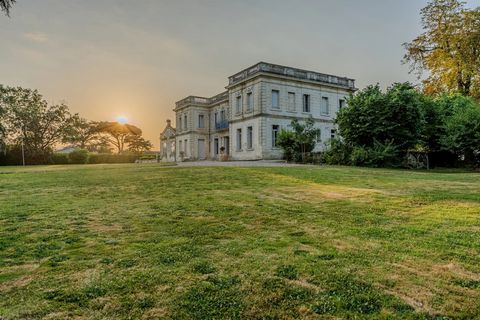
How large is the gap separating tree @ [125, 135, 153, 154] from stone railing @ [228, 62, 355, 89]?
3085 cm

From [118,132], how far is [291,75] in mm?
34447

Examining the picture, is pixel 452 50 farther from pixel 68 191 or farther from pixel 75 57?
pixel 68 191

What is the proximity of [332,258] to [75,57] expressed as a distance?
1474cm

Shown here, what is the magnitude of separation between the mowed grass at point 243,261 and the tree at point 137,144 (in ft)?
168

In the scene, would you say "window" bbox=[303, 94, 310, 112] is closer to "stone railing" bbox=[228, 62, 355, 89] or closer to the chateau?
the chateau

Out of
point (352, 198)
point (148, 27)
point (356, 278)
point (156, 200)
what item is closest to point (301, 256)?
point (356, 278)

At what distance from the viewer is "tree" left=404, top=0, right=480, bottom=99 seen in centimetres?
2253

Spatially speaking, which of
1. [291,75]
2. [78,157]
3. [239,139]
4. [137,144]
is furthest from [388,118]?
[137,144]

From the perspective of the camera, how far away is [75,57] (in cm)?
1394

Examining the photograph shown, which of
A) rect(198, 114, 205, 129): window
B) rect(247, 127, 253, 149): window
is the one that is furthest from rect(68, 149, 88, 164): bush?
rect(247, 127, 253, 149): window

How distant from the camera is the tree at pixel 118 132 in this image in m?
49.6

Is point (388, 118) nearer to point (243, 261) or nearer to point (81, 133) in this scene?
point (243, 261)

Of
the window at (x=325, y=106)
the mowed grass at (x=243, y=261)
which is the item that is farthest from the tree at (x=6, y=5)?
the window at (x=325, y=106)

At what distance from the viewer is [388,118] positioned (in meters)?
16.1
